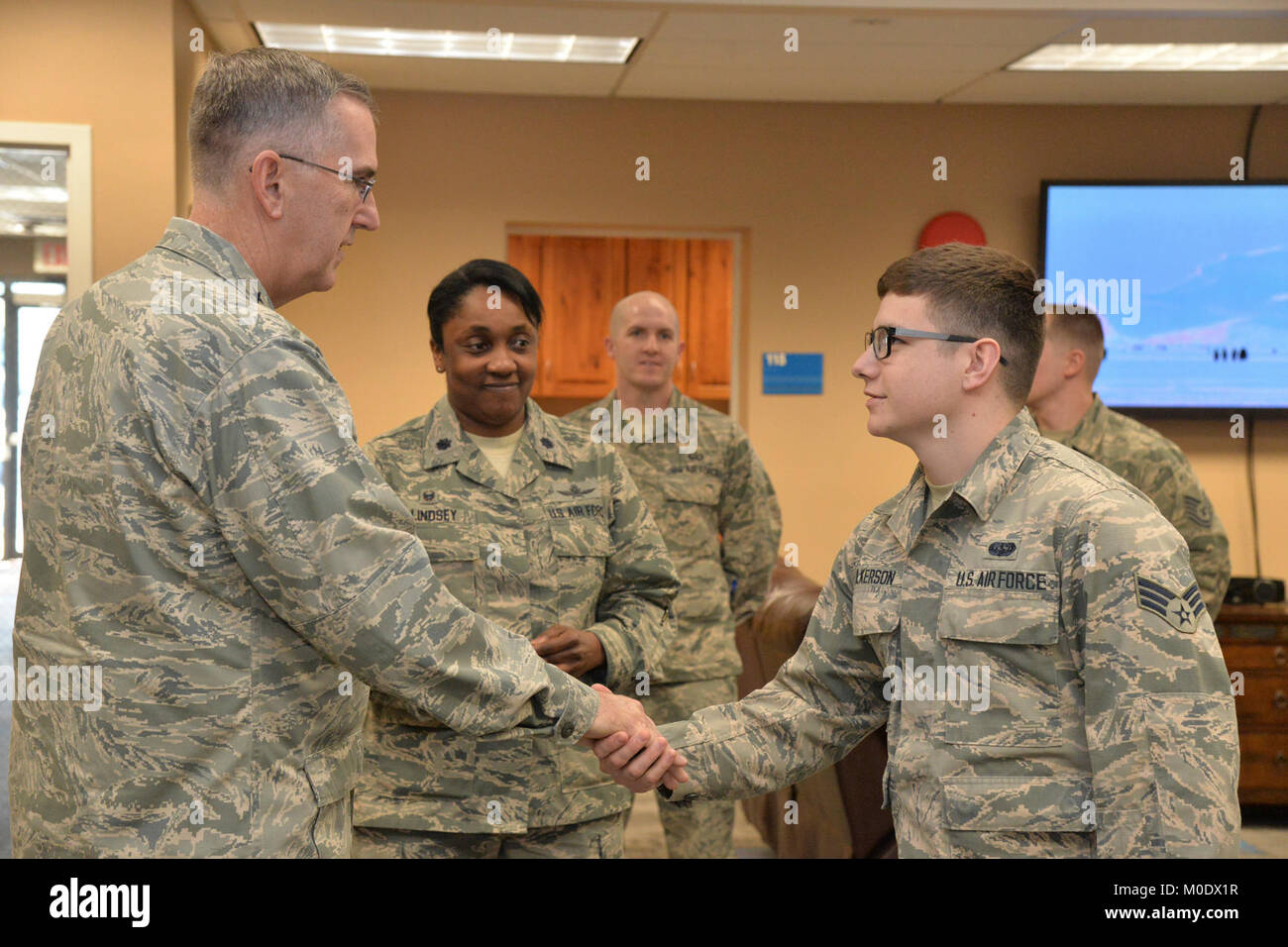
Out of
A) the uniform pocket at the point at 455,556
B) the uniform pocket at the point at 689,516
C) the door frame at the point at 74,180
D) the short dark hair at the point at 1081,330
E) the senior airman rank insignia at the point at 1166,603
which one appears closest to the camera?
the senior airman rank insignia at the point at 1166,603

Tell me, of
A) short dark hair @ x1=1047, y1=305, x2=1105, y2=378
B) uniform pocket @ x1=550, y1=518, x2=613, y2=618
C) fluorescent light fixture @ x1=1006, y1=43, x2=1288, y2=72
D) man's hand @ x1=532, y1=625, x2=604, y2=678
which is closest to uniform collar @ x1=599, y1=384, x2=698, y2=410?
A: short dark hair @ x1=1047, y1=305, x2=1105, y2=378

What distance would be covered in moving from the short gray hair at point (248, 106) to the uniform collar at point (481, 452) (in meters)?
0.87

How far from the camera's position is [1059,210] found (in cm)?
604

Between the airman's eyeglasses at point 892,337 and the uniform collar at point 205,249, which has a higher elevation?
the uniform collar at point 205,249

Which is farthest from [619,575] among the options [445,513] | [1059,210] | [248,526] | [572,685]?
[1059,210]

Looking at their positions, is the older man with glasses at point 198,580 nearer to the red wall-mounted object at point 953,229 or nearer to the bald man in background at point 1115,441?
the bald man in background at point 1115,441

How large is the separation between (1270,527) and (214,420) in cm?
597

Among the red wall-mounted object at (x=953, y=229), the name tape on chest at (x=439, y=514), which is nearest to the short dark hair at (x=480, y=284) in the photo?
the name tape on chest at (x=439, y=514)

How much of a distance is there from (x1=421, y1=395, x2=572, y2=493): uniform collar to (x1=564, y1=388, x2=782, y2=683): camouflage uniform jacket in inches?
46.8

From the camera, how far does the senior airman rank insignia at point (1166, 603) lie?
4.89 feet

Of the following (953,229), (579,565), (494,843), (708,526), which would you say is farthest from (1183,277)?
(494,843)

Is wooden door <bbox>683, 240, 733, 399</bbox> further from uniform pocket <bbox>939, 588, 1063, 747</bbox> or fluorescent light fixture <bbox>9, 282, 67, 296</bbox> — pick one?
uniform pocket <bbox>939, 588, 1063, 747</bbox>

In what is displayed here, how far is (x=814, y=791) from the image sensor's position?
3820 millimetres

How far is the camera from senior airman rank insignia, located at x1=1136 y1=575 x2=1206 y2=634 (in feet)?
4.89
